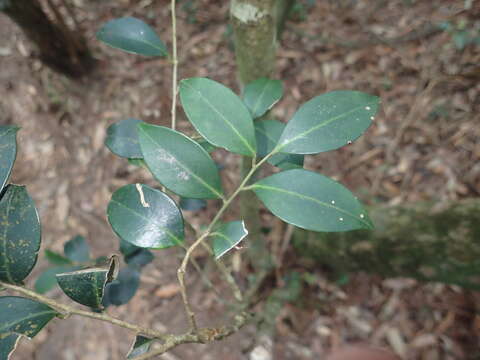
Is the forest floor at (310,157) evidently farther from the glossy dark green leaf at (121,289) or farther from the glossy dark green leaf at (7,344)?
the glossy dark green leaf at (7,344)

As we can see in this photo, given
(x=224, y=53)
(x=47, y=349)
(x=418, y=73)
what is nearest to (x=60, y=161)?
(x=47, y=349)

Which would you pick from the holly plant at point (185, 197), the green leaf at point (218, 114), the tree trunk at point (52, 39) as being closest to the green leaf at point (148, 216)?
the holly plant at point (185, 197)

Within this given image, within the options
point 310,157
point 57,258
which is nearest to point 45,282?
point 57,258

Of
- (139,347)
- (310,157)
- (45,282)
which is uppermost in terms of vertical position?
(139,347)

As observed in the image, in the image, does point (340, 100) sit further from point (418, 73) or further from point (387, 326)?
point (418, 73)

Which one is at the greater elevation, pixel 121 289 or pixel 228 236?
pixel 228 236

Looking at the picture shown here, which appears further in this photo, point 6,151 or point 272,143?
point 272,143

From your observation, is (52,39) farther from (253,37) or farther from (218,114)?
(218,114)
